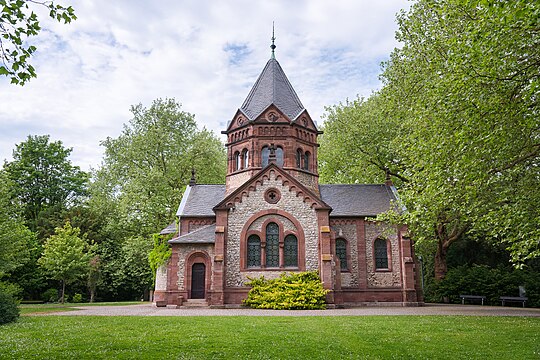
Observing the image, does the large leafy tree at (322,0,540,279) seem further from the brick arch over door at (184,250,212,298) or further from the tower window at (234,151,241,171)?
the tower window at (234,151,241,171)

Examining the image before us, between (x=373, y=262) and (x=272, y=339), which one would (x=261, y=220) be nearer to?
(x=373, y=262)

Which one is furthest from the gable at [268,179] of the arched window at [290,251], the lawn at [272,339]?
the lawn at [272,339]

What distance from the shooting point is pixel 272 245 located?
91.8ft

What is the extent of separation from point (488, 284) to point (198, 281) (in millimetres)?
19325

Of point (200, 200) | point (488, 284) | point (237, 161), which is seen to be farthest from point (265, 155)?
point (488, 284)

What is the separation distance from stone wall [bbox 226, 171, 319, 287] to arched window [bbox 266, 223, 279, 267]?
67cm

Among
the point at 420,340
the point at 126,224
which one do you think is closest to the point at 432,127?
the point at 420,340

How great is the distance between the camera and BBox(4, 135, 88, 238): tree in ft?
166

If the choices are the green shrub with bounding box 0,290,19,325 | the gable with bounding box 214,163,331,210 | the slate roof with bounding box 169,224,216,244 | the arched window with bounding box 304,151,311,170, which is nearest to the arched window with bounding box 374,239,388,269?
the gable with bounding box 214,163,331,210

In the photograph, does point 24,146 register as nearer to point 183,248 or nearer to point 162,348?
point 183,248

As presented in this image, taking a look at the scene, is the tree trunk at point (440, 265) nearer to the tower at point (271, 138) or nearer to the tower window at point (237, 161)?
the tower at point (271, 138)

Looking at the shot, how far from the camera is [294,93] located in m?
35.6

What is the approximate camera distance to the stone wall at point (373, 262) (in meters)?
29.6

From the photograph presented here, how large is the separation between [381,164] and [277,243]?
14.0 metres
